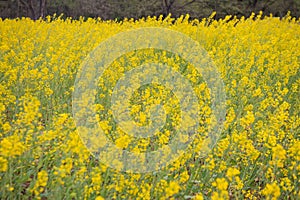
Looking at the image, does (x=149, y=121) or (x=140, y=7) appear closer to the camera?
(x=149, y=121)

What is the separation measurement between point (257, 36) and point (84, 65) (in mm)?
4192

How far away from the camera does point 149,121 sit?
3.28m

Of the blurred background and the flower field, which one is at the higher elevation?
the blurred background

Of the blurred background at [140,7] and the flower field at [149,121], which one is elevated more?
the blurred background at [140,7]

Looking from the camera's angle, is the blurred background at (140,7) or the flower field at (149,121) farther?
the blurred background at (140,7)

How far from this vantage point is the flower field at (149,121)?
2.38 meters

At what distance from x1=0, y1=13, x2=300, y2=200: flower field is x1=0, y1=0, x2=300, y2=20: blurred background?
7.70 m

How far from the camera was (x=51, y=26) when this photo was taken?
7.47m

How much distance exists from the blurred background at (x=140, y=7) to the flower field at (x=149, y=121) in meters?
7.70

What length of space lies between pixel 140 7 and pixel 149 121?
14216mm

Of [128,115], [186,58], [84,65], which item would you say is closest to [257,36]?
[186,58]

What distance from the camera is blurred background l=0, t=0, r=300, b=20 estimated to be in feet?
53.7

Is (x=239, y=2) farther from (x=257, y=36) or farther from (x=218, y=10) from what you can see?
(x=257, y=36)

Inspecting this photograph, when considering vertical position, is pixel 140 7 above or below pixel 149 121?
above
